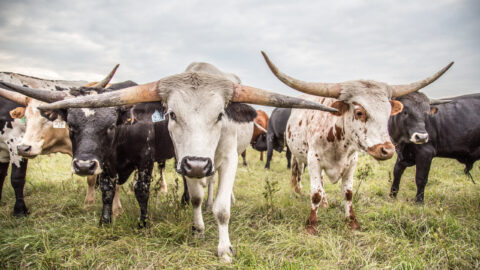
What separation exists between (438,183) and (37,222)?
301 inches

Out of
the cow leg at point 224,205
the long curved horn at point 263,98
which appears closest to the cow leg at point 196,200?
the cow leg at point 224,205

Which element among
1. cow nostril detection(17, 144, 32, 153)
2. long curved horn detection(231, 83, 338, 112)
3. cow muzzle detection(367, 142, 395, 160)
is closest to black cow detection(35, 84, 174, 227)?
cow nostril detection(17, 144, 32, 153)

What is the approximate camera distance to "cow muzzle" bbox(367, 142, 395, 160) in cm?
271

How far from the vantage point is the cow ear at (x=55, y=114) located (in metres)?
3.08

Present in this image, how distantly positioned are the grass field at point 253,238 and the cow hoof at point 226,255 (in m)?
0.06

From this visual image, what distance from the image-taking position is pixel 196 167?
2.28 m

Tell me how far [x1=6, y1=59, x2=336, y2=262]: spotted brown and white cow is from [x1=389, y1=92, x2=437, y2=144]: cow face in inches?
95.6

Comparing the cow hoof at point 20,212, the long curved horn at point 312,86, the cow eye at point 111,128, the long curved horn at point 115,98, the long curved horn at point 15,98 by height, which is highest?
the long curved horn at point 312,86

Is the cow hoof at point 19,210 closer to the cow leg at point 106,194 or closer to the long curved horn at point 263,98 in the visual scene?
the cow leg at point 106,194

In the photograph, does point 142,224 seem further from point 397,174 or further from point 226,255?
A: point 397,174

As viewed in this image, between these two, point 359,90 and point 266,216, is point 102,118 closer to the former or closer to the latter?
point 266,216

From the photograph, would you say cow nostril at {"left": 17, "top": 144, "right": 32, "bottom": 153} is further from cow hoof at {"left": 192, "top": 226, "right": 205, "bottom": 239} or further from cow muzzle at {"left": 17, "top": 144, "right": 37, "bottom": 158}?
cow hoof at {"left": 192, "top": 226, "right": 205, "bottom": 239}

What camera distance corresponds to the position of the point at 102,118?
3.01 meters

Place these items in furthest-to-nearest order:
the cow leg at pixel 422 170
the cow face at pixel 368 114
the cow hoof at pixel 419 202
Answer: the cow leg at pixel 422 170, the cow hoof at pixel 419 202, the cow face at pixel 368 114
